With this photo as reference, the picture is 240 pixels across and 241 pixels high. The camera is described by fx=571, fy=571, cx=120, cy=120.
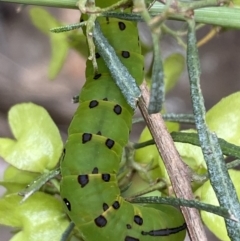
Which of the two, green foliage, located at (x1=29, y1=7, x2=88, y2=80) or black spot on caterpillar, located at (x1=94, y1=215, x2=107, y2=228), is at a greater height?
green foliage, located at (x1=29, y1=7, x2=88, y2=80)

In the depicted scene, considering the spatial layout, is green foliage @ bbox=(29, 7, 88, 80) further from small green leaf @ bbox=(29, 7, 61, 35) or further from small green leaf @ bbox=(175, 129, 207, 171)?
small green leaf @ bbox=(175, 129, 207, 171)

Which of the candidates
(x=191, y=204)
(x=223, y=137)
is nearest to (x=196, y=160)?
(x=223, y=137)

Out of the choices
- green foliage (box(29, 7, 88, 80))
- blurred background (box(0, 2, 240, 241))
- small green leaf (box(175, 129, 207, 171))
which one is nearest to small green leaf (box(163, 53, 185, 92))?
green foliage (box(29, 7, 88, 80))

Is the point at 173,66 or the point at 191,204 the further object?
the point at 173,66

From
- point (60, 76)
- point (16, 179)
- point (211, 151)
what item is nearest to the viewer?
point (211, 151)

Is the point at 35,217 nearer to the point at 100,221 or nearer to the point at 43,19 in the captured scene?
the point at 100,221

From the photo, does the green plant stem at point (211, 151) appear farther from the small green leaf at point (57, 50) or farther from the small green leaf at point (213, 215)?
the small green leaf at point (57, 50)

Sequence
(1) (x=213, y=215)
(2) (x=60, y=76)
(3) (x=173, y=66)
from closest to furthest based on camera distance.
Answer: (1) (x=213, y=215) < (3) (x=173, y=66) < (2) (x=60, y=76)

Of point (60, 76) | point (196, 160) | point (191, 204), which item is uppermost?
point (60, 76)
